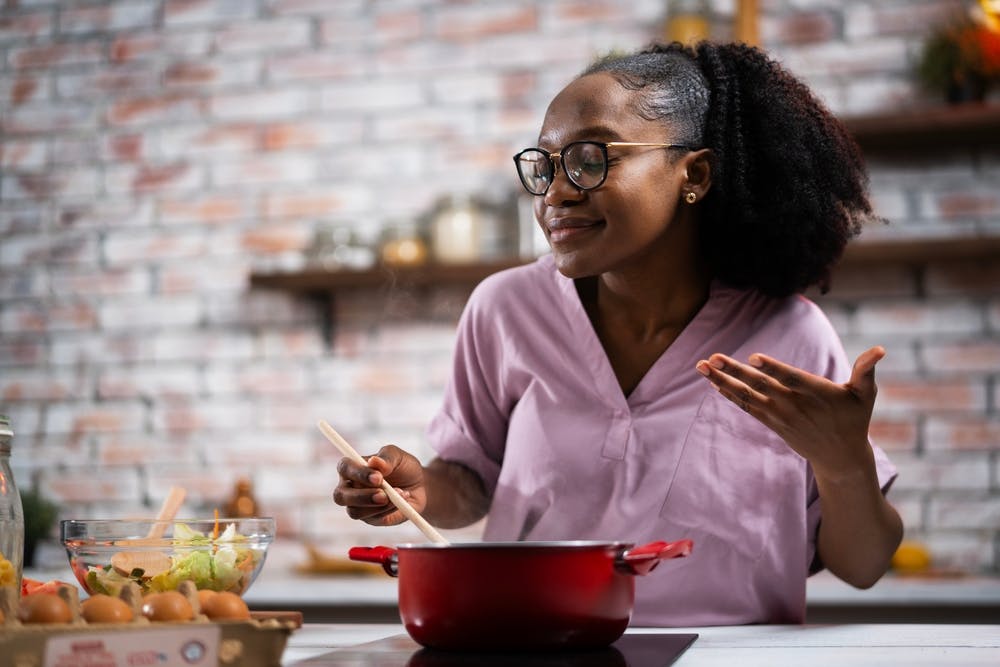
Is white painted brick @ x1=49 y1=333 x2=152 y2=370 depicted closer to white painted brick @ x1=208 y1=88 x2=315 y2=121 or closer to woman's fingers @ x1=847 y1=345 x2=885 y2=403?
white painted brick @ x1=208 y1=88 x2=315 y2=121

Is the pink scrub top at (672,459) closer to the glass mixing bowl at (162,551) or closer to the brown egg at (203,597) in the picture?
the glass mixing bowl at (162,551)

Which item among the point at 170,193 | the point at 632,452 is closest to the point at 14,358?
the point at 170,193

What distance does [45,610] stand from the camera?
0.70 metres

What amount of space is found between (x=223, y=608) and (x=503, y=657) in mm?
196

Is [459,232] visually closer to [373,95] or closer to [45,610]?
[373,95]

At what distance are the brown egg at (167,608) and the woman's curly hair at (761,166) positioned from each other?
0.84 metres

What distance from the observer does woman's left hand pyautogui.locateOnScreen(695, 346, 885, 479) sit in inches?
39.1

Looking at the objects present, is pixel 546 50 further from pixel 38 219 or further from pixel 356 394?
pixel 38 219

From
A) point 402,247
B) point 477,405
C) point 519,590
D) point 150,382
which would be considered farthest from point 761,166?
point 150,382

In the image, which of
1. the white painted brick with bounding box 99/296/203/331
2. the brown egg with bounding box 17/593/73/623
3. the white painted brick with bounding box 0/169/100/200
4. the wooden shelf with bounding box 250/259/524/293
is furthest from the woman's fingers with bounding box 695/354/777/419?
the white painted brick with bounding box 0/169/100/200

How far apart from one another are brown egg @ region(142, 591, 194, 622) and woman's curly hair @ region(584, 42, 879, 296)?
2.74ft

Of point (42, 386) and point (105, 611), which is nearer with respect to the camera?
point (105, 611)

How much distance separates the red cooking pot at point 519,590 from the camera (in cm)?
80

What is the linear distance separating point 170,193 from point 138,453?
0.64m
